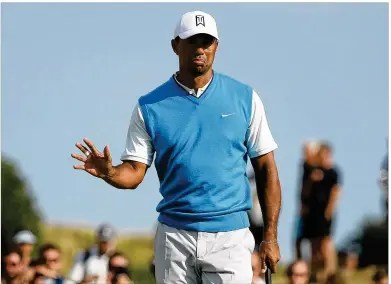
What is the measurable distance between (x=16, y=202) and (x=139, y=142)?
15994mm

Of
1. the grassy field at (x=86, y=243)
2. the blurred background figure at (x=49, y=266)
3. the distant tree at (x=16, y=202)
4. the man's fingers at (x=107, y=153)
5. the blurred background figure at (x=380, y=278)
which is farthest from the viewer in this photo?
the distant tree at (x=16, y=202)

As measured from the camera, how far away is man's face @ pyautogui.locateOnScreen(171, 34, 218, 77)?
7406 millimetres

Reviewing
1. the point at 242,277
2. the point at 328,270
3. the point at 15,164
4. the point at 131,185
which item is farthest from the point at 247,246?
the point at 15,164

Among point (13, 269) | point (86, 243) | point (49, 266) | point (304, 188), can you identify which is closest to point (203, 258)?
point (49, 266)

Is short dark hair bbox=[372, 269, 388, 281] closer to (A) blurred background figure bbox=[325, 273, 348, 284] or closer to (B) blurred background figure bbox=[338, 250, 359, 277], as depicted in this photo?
(A) blurred background figure bbox=[325, 273, 348, 284]

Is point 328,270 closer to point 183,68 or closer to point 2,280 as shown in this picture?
point 2,280

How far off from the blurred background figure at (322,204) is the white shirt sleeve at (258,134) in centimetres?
827

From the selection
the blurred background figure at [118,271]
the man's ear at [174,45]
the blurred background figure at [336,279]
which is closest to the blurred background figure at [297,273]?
the blurred background figure at [336,279]

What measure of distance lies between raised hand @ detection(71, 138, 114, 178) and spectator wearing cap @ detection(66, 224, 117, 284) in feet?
19.8

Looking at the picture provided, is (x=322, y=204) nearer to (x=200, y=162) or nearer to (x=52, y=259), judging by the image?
(x=52, y=259)

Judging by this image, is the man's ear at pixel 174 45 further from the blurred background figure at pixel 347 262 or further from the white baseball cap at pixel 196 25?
the blurred background figure at pixel 347 262

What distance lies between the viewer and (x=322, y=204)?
1603 cm

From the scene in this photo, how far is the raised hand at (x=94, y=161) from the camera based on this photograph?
7.31m

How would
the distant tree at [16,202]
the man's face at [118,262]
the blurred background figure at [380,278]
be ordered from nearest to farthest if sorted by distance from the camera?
the man's face at [118,262] → the blurred background figure at [380,278] → the distant tree at [16,202]
